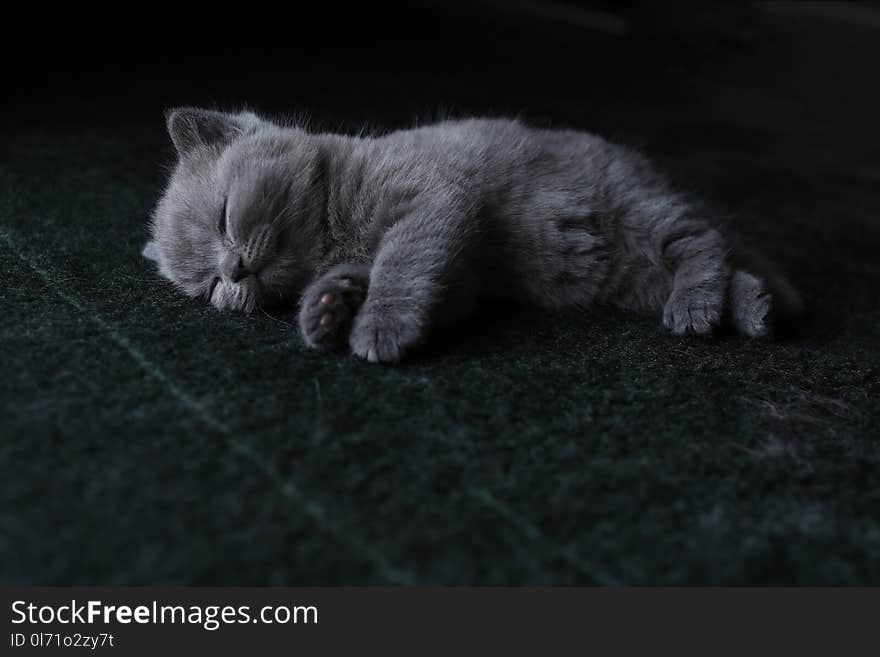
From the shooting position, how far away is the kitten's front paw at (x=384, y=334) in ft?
3.98

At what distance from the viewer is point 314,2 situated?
4.44 metres

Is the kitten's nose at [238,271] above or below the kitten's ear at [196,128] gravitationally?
below

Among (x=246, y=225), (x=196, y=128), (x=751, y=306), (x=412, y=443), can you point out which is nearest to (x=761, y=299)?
(x=751, y=306)

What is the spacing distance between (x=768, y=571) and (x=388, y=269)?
2.37 ft

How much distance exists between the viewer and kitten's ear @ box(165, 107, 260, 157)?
154cm

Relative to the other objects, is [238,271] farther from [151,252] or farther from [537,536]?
[537,536]

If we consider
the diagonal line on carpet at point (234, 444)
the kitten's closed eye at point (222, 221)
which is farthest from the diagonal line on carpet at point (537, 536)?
the kitten's closed eye at point (222, 221)

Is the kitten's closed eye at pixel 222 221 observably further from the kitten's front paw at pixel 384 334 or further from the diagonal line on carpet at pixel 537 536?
the diagonal line on carpet at pixel 537 536

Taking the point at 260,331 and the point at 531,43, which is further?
the point at 531,43

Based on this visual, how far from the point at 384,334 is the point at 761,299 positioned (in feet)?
2.22

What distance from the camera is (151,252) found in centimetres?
152

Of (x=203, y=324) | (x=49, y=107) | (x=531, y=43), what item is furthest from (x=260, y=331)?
(x=531, y=43)

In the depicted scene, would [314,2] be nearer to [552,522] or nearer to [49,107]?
[49,107]

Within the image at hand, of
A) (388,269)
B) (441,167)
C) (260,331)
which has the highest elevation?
(441,167)
